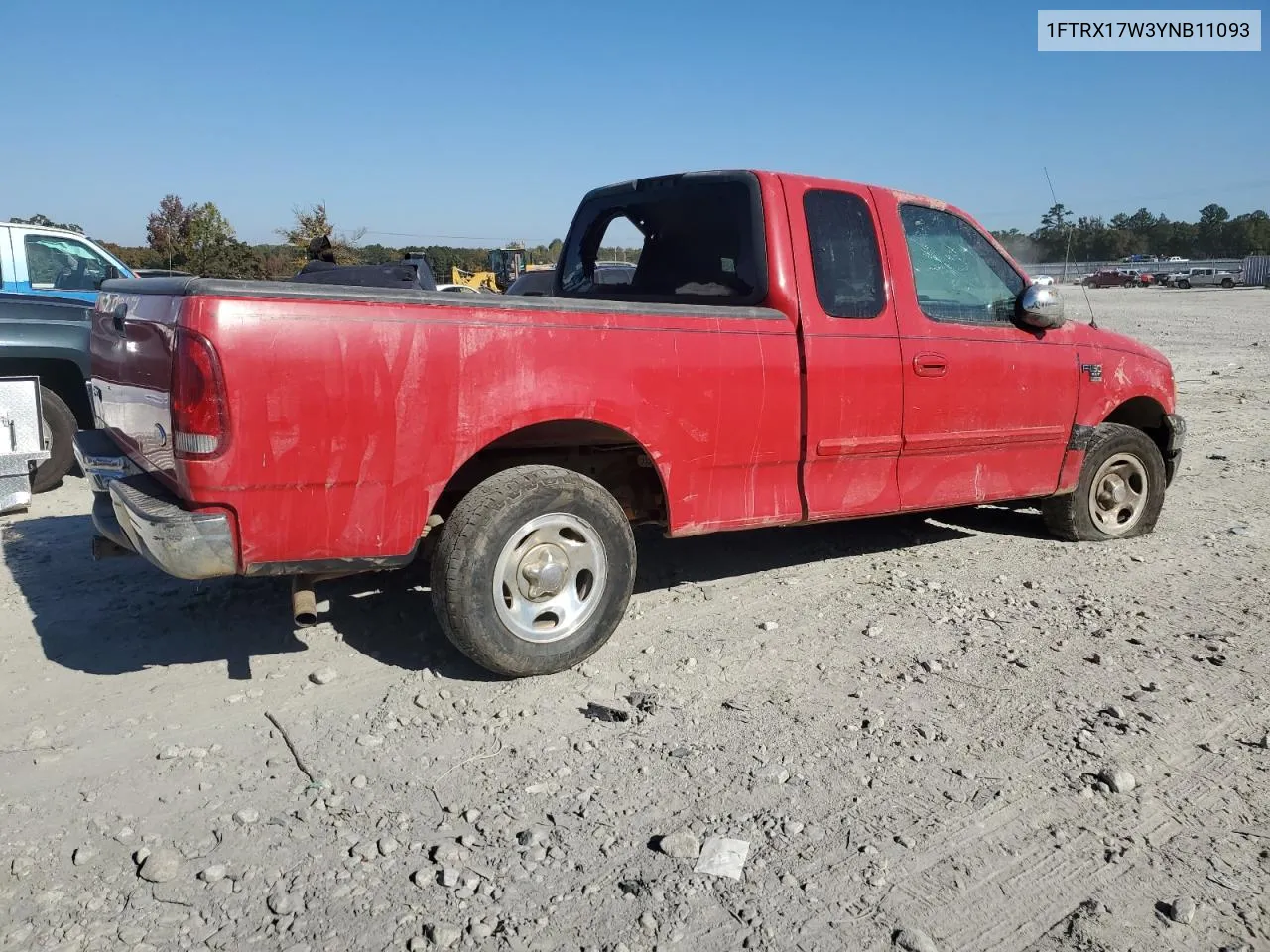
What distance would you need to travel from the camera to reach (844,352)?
459cm

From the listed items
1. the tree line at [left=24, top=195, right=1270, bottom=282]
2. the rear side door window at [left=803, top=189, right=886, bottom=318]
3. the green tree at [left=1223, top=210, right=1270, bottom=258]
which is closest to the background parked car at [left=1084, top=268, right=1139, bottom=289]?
the tree line at [left=24, top=195, right=1270, bottom=282]

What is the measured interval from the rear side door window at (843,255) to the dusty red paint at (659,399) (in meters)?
0.06

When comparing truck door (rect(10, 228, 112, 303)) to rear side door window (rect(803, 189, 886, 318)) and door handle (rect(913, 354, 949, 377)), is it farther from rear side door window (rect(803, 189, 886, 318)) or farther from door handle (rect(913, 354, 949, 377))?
door handle (rect(913, 354, 949, 377))

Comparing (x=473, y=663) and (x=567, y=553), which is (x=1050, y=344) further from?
(x=473, y=663)

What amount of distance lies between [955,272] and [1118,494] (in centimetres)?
192

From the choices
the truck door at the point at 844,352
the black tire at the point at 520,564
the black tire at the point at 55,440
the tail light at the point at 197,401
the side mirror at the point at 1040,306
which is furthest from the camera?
the black tire at the point at 55,440

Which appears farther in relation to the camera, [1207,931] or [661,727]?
[661,727]

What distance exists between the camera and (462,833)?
9.46ft

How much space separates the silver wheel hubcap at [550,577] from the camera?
12.6 feet

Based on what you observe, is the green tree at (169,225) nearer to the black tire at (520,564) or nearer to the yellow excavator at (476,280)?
the yellow excavator at (476,280)

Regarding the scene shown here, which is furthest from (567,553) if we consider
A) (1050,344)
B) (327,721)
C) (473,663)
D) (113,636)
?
(1050,344)

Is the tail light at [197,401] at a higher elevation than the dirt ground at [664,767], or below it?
higher

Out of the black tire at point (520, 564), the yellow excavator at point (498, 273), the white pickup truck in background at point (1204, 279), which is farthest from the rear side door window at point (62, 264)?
the white pickup truck in background at point (1204, 279)

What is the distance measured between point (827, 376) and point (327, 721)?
255cm
